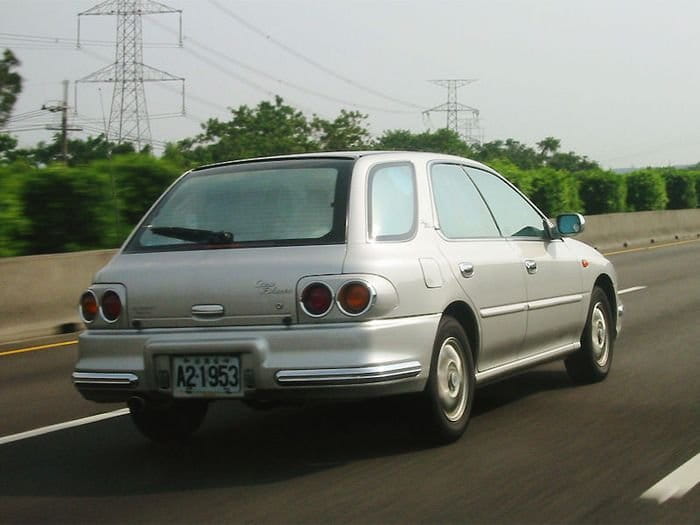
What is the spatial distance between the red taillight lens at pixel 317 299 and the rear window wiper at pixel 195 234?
63 centimetres

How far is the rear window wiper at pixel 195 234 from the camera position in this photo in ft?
22.2

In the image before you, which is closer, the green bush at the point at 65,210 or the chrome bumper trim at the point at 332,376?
the chrome bumper trim at the point at 332,376

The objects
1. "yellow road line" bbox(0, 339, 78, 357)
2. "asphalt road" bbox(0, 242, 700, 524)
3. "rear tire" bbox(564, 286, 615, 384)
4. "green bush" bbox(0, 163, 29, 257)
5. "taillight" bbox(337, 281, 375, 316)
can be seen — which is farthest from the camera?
"green bush" bbox(0, 163, 29, 257)

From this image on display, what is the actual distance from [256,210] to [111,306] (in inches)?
36.1

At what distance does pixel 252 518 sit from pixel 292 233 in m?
1.70

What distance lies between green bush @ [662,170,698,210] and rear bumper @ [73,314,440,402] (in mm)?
37789

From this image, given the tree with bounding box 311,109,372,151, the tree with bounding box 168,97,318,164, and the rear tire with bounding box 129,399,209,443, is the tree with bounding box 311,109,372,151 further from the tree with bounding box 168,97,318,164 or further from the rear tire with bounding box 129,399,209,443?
the rear tire with bounding box 129,399,209,443

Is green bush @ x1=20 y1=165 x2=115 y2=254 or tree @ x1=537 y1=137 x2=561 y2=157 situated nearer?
green bush @ x1=20 y1=165 x2=115 y2=254

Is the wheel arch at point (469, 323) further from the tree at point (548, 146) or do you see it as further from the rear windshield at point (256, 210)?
the tree at point (548, 146)

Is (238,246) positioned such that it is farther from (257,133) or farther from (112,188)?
(257,133)

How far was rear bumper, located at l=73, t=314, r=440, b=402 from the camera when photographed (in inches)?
246

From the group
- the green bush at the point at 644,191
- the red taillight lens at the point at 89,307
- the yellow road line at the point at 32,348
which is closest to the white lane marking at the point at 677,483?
the red taillight lens at the point at 89,307

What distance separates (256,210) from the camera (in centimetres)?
682

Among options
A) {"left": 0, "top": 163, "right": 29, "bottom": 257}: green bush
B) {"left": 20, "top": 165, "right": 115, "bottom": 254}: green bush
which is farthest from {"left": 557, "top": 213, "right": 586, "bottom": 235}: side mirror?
{"left": 20, "top": 165, "right": 115, "bottom": 254}: green bush
